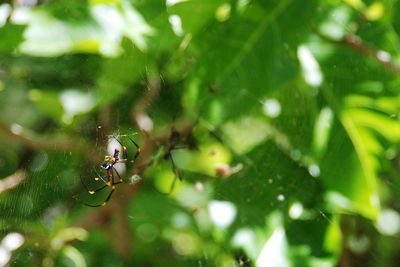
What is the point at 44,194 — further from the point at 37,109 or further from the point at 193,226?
the point at 193,226

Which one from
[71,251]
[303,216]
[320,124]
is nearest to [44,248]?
[71,251]

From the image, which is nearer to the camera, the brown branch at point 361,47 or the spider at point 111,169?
the spider at point 111,169

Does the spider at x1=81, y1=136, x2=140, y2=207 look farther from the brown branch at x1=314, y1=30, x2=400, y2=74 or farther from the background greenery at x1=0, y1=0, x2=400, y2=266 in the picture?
the brown branch at x1=314, y1=30, x2=400, y2=74

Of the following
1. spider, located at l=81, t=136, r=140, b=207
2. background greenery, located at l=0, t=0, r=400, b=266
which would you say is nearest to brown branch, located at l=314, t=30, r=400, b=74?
background greenery, located at l=0, t=0, r=400, b=266

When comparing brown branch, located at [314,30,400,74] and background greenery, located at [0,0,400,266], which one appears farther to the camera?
brown branch, located at [314,30,400,74]

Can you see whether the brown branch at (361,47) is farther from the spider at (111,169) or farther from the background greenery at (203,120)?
the spider at (111,169)

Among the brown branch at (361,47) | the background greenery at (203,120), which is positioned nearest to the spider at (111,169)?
the background greenery at (203,120)
